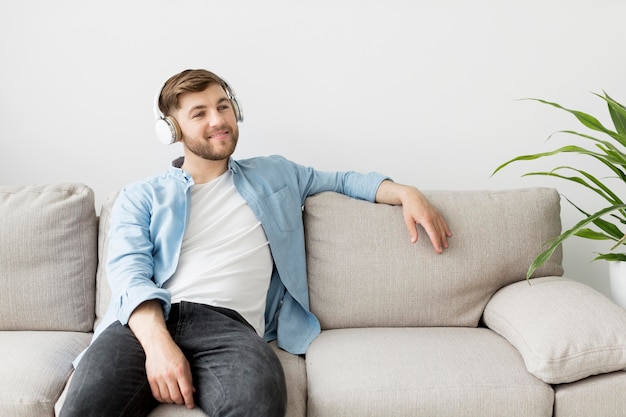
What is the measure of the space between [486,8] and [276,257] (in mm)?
1211

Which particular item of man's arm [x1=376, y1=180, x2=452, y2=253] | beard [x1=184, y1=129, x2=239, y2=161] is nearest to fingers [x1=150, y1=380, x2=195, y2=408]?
beard [x1=184, y1=129, x2=239, y2=161]

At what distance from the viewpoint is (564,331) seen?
1.71m

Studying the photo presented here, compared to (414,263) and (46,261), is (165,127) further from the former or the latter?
(414,263)

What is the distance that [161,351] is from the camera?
158cm

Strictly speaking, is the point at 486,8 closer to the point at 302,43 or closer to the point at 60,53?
the point at 302,43

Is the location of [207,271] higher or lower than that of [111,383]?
higher

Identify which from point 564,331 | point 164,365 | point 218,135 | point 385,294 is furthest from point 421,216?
point 164,365

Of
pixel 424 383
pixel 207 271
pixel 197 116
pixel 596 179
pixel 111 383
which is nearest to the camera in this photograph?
pixel 111 383

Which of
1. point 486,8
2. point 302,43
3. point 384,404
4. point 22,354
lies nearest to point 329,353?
point 384,404

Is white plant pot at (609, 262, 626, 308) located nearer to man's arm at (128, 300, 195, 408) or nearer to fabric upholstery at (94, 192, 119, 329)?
man's arm at (128, 300, 195, 408)

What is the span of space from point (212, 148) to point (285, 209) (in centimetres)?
29

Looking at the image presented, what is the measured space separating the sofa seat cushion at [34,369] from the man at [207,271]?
0.53ft

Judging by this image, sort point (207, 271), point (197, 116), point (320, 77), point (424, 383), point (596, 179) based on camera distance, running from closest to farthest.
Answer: point (424, 383), point (207, 271), point (197, 116), point (596, 179), point (320, 77)

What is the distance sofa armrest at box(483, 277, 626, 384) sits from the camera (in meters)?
1.67
